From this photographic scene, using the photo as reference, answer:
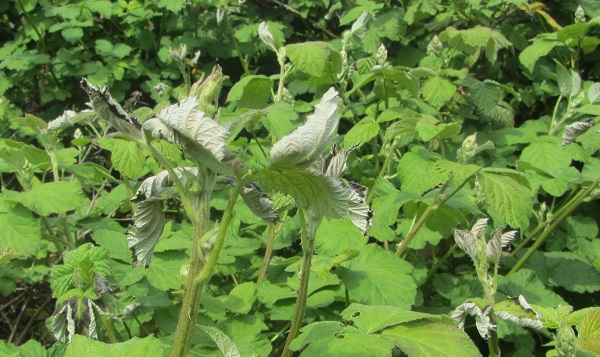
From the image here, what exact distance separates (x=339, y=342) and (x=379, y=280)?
54 centimetres

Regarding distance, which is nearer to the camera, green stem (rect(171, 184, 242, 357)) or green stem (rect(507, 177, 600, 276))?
green stem (rect(171, 184, 242, 357))

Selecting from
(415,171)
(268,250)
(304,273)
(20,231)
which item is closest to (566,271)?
(415,171)

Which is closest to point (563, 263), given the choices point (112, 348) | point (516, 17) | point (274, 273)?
point (274, 273)

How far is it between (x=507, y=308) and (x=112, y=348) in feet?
2.72

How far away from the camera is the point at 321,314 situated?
5.46 ft

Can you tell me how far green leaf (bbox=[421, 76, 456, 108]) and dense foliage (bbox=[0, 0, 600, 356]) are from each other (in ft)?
0.06

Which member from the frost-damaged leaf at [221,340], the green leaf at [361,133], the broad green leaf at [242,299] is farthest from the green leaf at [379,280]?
the frost-damaged leaf at [221,340]

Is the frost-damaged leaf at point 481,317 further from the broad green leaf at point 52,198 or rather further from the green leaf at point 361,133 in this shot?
the broad green leaf at point 52,198

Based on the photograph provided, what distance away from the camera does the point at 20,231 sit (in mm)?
1506

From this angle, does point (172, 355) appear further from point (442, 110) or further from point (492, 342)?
point (442, 110)

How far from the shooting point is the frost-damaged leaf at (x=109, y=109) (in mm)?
726

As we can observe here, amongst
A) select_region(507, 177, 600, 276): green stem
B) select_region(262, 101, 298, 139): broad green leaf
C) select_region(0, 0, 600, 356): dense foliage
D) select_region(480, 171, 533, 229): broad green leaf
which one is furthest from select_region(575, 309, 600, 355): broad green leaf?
select_region(262, 101, 298, 139): broad green leaf

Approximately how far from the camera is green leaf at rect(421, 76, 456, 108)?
213 cm

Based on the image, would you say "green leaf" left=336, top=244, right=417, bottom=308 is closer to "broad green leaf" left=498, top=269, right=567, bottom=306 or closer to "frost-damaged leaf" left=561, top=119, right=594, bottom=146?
"broad green leaf" left=498, top=269, right=567, bottom=306
